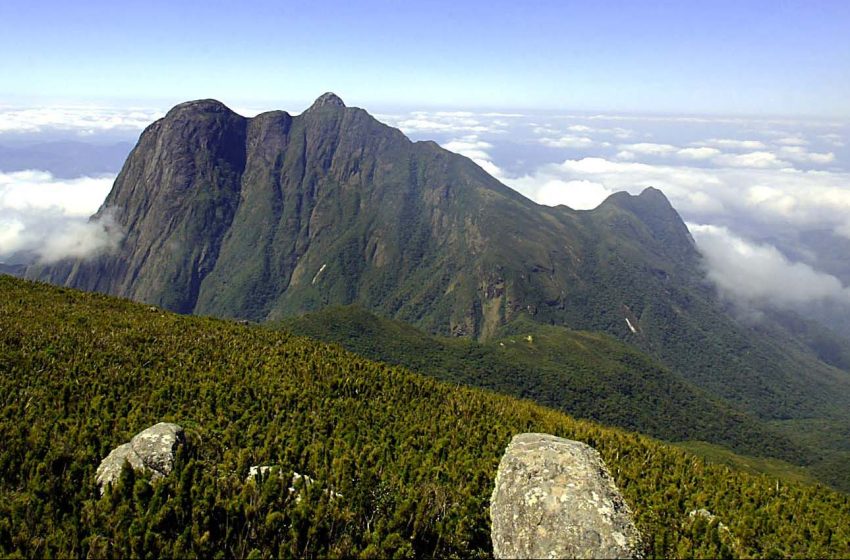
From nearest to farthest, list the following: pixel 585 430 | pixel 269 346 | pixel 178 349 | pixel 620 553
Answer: pixel 620 553 < pixel 585 430 < pixel 178 349 < pixel 269 346

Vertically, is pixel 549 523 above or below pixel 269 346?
above

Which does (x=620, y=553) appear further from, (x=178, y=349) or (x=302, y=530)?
(x=178, y=349)

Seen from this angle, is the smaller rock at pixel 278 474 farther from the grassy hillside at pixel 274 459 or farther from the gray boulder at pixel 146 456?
the gray boulder at pixel 146 456

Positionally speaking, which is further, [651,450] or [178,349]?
[178,349]

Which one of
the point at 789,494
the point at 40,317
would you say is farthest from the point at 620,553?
the point at 40,317

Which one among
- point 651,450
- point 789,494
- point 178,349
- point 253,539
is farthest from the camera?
point 178,349

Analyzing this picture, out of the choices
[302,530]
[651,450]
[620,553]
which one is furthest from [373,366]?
[620,553]

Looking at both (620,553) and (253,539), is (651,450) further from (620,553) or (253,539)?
(253,539)

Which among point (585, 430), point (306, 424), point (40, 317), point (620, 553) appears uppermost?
point (620, 553)
